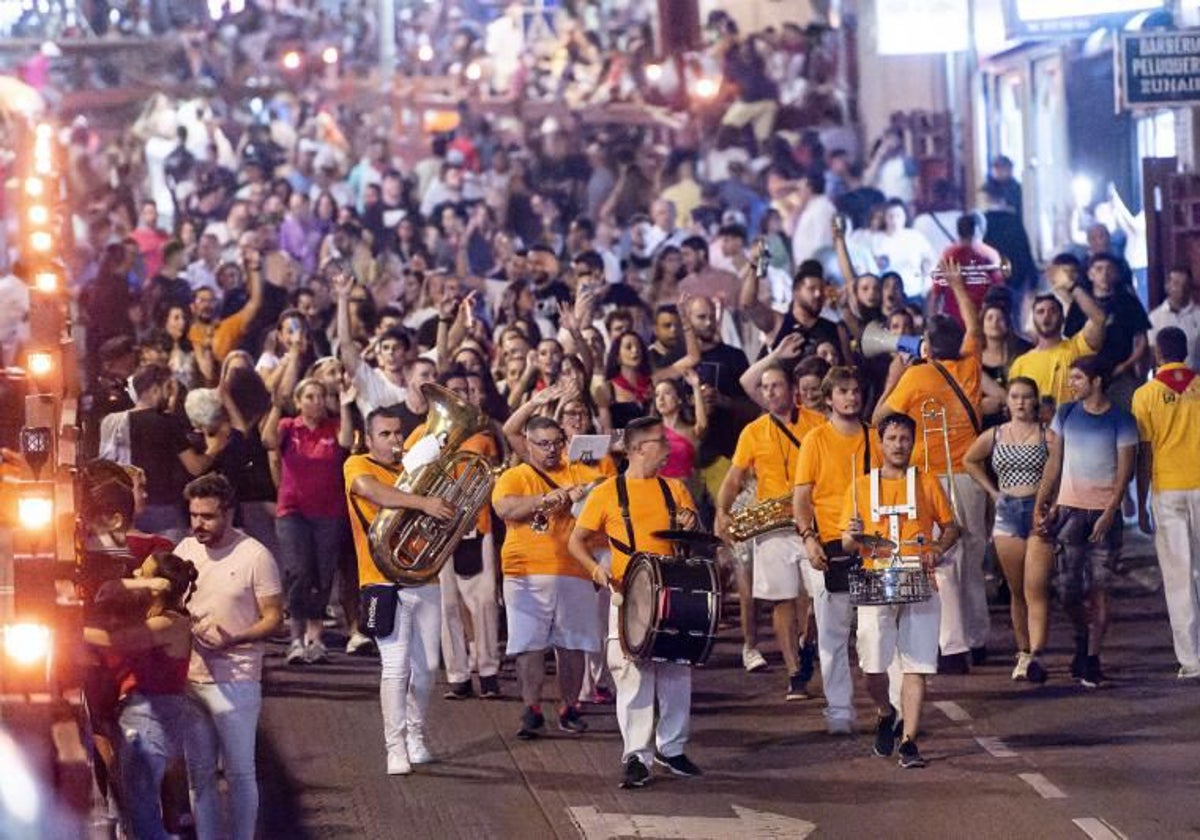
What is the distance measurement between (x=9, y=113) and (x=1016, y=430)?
18858 mm

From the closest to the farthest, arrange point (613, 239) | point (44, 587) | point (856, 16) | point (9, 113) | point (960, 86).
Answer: point (44, 587) < point (613, 239) < point (9, 113) < point (960, 86) < point (856, 16)

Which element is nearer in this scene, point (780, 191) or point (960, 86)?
point (780, 191)

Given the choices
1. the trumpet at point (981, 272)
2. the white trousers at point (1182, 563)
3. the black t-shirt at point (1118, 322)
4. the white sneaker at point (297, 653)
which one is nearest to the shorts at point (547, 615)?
the white sneaker at point (297, 653)

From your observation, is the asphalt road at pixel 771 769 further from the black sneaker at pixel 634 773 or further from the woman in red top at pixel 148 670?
the woman in red top at pixel 148 670

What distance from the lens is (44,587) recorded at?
999 cm

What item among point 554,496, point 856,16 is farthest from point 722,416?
point 856,16

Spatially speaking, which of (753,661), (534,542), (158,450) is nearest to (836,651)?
(534,542)

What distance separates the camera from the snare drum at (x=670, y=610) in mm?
13141

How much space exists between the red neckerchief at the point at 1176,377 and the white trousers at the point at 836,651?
295 centimetres

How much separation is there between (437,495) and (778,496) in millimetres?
2370

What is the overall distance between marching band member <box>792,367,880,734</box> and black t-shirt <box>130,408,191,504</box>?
415 centimetres

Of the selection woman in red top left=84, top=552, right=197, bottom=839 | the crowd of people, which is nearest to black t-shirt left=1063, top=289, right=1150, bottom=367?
the crowd of people

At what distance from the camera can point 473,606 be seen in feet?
53.0

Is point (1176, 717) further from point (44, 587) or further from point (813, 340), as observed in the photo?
point (44, 587)
